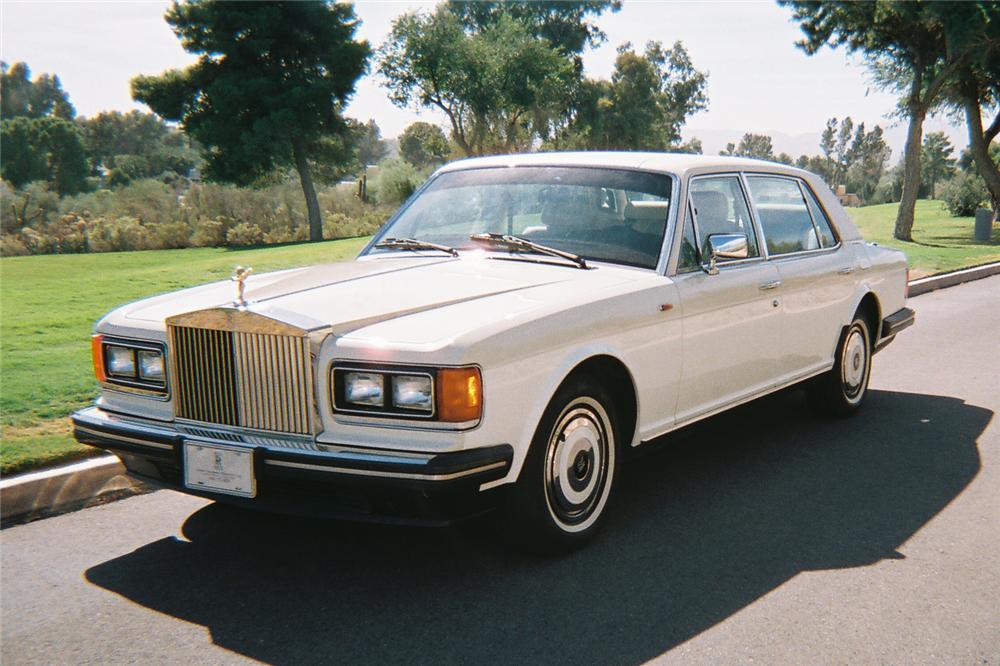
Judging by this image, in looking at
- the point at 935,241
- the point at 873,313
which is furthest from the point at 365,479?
the point at 935,241

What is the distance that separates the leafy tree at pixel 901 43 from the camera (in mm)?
25030

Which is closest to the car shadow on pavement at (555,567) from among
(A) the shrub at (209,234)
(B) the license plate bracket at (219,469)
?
(B) the license plate bracket at (219,469)

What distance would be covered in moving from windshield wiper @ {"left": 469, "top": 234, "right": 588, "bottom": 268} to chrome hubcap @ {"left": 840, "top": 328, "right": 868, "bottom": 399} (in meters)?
2.66

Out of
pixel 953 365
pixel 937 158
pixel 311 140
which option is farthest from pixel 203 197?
pixel 937 158

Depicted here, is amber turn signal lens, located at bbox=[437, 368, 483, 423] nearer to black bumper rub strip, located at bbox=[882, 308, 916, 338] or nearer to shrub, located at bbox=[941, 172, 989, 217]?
black bumper rub strip, located at bbox=[882, 308, 916, 338]

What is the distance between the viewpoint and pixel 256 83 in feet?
120

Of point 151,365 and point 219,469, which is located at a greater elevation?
point 151,365

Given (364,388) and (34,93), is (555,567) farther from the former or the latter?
(34,93)

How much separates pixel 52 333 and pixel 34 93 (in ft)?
406

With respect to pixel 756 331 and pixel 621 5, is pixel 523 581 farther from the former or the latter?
pixel 621 5

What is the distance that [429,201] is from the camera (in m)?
5.42

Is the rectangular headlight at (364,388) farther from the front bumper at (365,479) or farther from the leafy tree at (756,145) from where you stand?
the leafy tree at (756,145)

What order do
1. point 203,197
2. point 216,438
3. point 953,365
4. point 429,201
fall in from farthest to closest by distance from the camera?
point 203,197 < point 953,365 < point 429,201 < point 216,438

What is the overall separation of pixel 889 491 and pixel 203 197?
2973 centimetres
